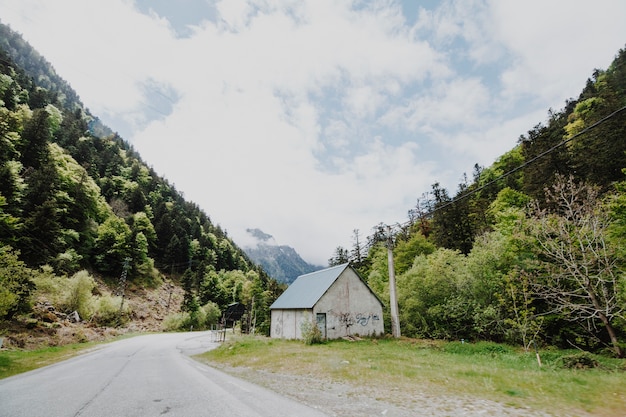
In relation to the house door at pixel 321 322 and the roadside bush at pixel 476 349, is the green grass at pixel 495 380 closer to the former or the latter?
the roadside bush at pixel 476 349

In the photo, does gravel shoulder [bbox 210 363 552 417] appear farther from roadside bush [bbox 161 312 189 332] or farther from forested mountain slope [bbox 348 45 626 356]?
roadside bush [bbox 161 312 189 332]

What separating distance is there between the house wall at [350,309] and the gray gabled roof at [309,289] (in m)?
0.61

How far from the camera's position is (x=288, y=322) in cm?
2989

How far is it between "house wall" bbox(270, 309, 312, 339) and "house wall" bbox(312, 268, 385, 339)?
6.69 feet

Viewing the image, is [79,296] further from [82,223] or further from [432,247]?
[432,247]

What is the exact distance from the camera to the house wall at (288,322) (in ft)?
89.7

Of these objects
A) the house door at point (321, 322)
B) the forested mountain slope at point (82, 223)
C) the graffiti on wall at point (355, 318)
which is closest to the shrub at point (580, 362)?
the graffiti on wall at point (355, 318)

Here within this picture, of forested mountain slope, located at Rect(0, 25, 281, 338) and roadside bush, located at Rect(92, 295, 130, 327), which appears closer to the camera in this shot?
forested mountain slope, located at Rect(0, 25, 281, 338)

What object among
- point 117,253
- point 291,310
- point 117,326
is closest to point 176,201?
point 117,253

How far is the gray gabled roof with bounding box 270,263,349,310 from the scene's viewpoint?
27438 mm

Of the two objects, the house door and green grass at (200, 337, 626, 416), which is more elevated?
the house door

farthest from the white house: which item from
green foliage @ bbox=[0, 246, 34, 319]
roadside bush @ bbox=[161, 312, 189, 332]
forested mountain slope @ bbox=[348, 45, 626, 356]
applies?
roadside bush @ bbox=[161, 312, 189, 332]

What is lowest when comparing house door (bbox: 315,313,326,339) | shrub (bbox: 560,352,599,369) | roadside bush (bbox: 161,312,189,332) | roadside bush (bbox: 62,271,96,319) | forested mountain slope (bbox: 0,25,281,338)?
roadside bush (bbox: 161,312,189,332)

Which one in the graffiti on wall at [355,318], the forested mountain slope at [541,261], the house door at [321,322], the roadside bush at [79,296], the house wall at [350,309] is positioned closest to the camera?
the forested mountain slope at [541,261]
